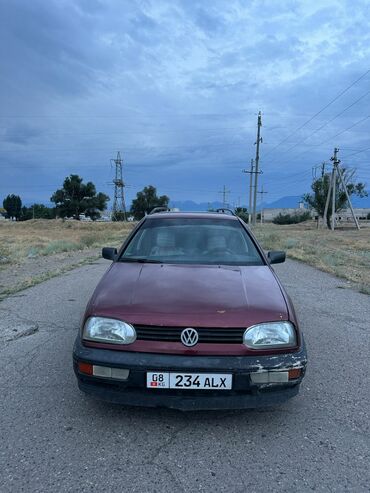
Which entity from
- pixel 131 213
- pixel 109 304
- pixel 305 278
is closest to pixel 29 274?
pixel 305 278

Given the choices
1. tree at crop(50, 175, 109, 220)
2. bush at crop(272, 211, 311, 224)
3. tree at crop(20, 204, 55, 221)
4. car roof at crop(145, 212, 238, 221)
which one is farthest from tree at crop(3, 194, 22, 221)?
car roof at crop(145, 212, 238, 221)

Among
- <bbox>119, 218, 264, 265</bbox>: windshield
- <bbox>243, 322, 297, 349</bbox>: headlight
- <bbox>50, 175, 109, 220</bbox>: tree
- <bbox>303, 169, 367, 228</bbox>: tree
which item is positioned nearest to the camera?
<bbox>243, 322, 297, 349</bbox>: headlight

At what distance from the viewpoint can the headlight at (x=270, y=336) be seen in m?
2.94

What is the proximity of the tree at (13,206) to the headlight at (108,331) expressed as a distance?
139 metres

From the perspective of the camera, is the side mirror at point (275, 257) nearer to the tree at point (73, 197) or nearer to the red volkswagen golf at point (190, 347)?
the red volkswagen golf at point (190, 347)

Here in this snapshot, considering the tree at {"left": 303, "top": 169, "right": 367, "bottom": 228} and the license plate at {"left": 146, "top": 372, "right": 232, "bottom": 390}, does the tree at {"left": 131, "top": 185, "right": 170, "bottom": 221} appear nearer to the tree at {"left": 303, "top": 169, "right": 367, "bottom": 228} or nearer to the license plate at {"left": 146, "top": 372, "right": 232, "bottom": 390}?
the tree at {"left": 303, "top": 169, "right": 367, "bottom": 228}

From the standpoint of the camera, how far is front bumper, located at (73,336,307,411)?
9.29 feet

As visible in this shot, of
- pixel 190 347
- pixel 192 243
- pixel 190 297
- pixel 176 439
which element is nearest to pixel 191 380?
→ pixel 190 347

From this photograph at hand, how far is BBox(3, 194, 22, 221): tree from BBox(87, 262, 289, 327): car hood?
139m

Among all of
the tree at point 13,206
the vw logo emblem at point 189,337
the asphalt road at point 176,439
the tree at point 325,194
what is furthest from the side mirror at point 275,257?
the tree at point 13,206

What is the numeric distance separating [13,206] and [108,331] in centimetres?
13956

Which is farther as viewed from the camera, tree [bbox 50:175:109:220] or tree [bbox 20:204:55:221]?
tree [bbox 20:204:55:221]

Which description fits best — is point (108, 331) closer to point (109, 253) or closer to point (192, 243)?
point (192, 243)

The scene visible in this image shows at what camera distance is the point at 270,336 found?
2994 mm
